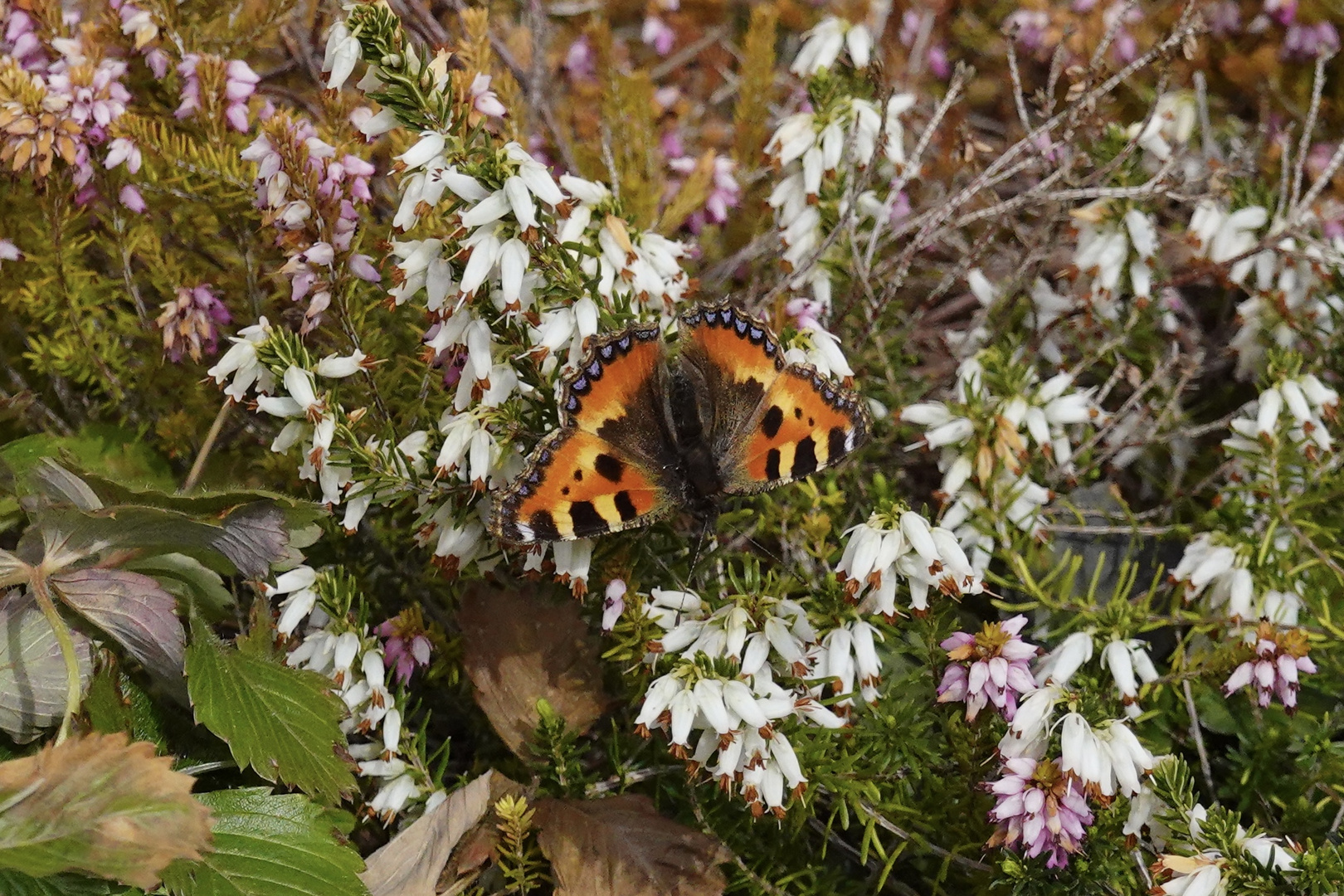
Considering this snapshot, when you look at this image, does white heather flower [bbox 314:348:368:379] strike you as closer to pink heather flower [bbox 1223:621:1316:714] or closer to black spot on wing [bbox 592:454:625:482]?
black spot on wing [bbox 592:454:625:482]

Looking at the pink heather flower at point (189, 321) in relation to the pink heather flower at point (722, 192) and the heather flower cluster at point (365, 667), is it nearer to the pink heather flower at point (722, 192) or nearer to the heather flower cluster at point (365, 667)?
the heather flower cluster at point (365, 667)

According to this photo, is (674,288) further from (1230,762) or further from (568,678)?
(1230,762)

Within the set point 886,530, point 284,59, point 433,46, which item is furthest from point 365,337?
point 284,59

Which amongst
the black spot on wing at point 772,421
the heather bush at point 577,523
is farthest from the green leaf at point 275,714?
the black spot on wing at point 772,421

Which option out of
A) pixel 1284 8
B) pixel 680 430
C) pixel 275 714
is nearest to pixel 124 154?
pixel 275 714

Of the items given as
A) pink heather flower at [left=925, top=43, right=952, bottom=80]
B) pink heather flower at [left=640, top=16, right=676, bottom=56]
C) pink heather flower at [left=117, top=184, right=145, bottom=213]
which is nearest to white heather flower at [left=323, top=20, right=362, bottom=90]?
pink heather flower at [left=117, top=184, right=145, bottom=213]

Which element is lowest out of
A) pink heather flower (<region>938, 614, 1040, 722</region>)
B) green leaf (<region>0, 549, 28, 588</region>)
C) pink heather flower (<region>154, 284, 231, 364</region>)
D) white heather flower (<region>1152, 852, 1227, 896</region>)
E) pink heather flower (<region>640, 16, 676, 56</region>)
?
white heather flower (<region>1152, 852, 1227, 896</region>)

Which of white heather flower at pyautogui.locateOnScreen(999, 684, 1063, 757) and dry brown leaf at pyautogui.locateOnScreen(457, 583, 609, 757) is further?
dry brown leaf at pyautogui.locateOnScreen(457, 583, 609, 757)

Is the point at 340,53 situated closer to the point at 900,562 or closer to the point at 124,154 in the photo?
the point at 124,154

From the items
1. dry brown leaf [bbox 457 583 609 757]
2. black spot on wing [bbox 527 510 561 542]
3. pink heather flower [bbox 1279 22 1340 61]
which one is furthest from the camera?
pink heather flower [bbox 1279 22 1340 61]
